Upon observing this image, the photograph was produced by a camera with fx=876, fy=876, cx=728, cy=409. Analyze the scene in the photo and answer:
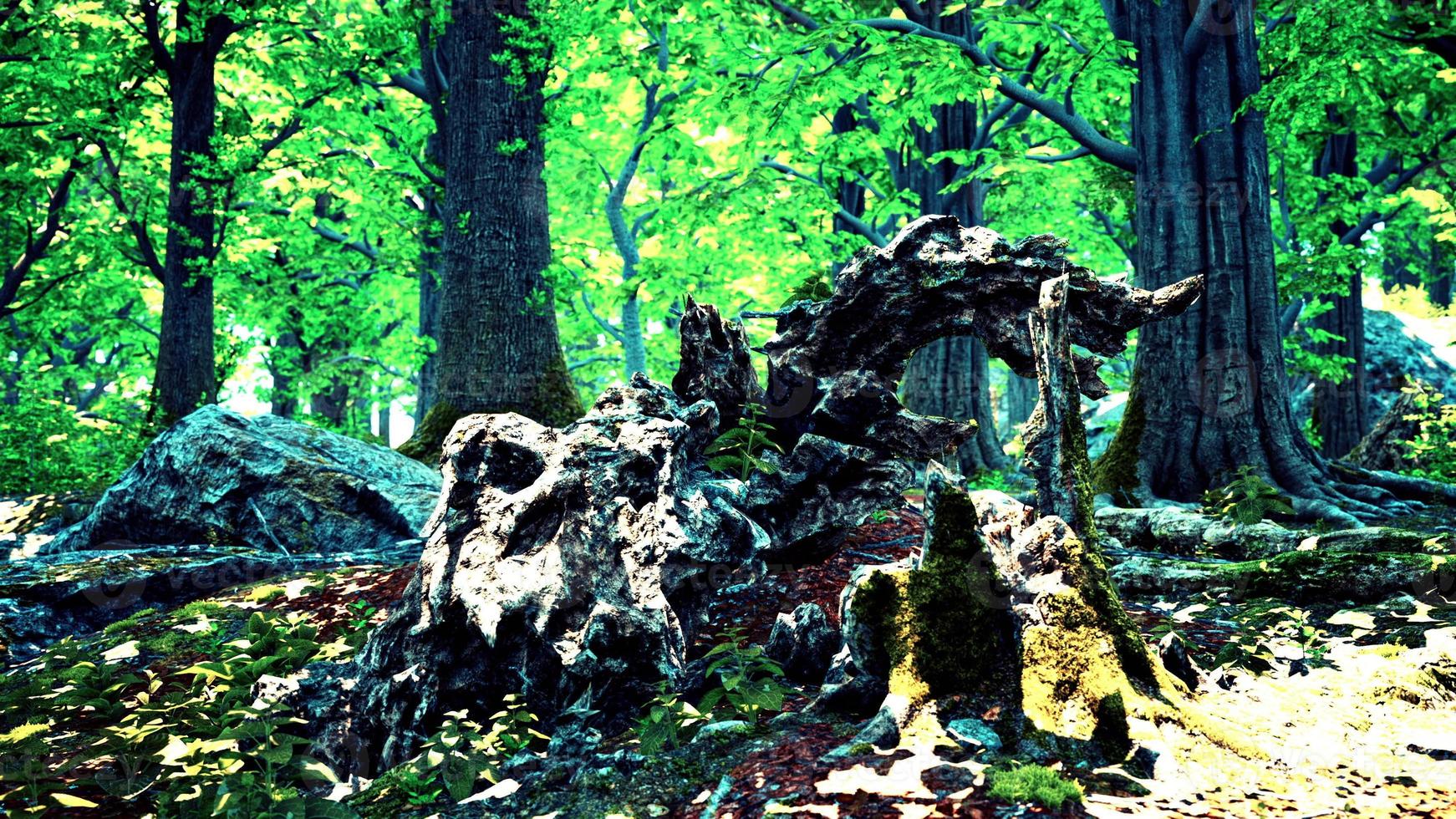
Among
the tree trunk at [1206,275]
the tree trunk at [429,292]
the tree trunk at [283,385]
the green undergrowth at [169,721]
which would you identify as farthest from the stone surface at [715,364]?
the tree trunk at [283,385]

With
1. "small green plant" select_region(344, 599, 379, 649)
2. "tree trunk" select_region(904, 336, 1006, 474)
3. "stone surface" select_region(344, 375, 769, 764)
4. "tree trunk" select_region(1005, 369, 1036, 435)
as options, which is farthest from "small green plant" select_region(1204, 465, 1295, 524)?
"tree trunk" select_region(1005, 369, 1036, 435)

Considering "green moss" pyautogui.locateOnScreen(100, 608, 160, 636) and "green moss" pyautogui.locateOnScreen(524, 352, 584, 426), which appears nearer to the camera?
"green moss" pyautogui.locateOnScreen(100, 608, 160, 636)

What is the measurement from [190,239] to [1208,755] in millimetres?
15246

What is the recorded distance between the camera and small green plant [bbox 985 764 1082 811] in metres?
3.18

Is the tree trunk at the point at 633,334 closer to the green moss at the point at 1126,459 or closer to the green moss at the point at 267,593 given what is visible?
the green moss at the point at 1126,459

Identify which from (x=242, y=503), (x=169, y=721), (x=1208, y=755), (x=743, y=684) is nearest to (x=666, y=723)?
(x=743, y=684)

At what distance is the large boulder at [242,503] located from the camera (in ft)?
27.7

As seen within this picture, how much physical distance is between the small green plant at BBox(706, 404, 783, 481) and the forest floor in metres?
1.02

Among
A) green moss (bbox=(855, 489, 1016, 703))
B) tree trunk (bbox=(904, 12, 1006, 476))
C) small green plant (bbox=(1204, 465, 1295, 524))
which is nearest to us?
green moss (bbox=(855, 489, 1016, 703))

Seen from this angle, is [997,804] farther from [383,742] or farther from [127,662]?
[127,662]

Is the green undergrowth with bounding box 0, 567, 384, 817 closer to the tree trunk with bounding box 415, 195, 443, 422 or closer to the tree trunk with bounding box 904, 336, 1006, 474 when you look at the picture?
the tree trunk with bounding box 904, 336, 1006, 474

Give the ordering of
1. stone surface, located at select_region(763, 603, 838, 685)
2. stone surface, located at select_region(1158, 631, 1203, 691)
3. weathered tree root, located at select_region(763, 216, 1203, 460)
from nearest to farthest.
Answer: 1. stone surface, located at select_region(1158, 631, 1203, 691)
2. stone surface, located at select_region(763, 603, 838, 685)
3. weathered tree root, located at select_region(763, 216, 1203, 460)

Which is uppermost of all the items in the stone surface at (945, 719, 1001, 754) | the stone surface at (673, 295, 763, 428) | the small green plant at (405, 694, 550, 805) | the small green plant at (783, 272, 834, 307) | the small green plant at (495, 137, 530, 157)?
the small green plant at (495, 137, 530, 157)

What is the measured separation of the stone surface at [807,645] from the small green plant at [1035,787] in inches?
55.9
